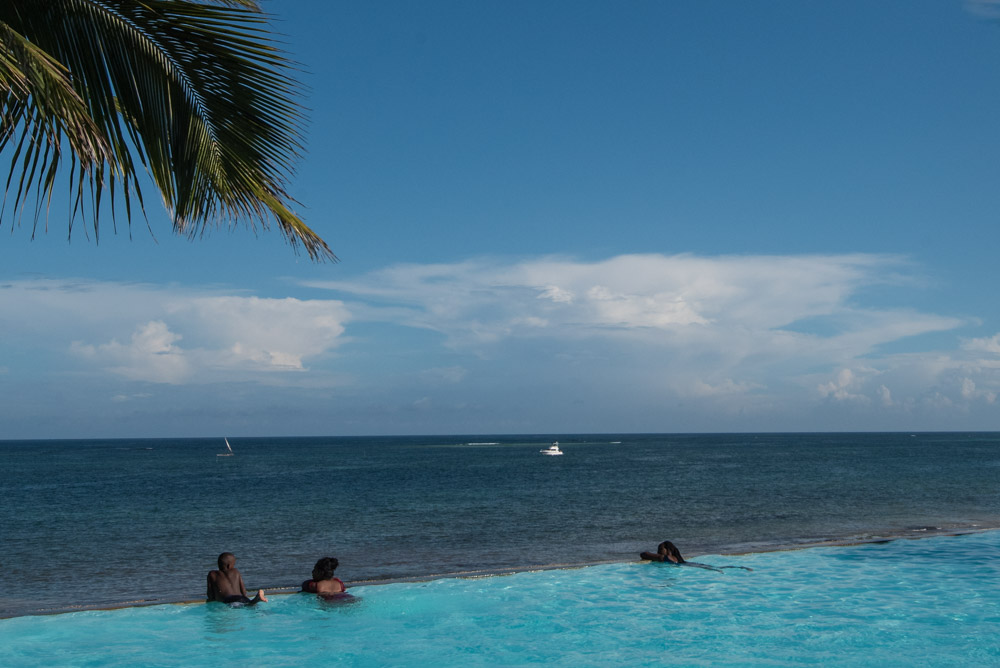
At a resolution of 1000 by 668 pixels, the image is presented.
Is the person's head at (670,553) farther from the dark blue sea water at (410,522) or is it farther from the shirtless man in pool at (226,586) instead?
the shirtless man in pool at (226,586)

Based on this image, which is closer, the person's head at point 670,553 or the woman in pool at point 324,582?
the woman in pool at point 324,582

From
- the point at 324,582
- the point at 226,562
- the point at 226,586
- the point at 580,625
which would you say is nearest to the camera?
the point at 580,625

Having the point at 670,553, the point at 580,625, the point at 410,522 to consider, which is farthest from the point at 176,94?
the point at 410,522

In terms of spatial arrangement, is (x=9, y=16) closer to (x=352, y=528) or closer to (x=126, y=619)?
(x=126, y=619)

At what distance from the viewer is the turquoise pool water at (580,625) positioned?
1267cm

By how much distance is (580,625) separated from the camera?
1438 cm

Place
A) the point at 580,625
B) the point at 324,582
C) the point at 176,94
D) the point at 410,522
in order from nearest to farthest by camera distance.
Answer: the point at 176,94, the point at 580,625, the point at 324,582, the point at 410,522

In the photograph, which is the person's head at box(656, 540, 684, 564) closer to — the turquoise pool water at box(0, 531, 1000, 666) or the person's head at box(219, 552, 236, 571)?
the turquoise pool water at box(0, 531, 1000, 666)

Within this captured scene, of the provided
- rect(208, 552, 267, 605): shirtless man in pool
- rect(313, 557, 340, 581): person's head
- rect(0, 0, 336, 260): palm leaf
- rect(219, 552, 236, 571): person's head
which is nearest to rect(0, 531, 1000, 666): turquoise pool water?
rect(208, 552, 267, 605): shirtless man in pool

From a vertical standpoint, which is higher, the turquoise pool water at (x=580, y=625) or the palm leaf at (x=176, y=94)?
the palm leaf at (x=176, y=94)

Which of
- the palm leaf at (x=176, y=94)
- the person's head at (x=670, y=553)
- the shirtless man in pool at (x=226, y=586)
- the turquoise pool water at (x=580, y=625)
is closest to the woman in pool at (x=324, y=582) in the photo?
the turquoise pool water at (x=580, y=625)

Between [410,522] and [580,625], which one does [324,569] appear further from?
[410,522]

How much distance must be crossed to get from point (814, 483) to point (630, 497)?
1977 centimetres

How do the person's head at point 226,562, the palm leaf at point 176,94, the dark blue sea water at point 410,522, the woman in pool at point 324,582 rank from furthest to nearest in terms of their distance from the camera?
the dark blue sea water at point 410,522
the woman in pool at point 324,582
the person's head at point 226,562
the palm leaf at point 176,94
